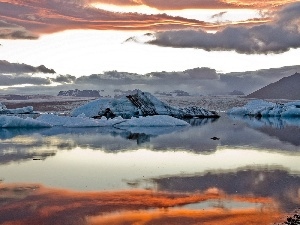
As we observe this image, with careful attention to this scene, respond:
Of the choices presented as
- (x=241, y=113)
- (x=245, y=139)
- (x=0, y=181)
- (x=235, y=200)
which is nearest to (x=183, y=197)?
(x=235, y=200)

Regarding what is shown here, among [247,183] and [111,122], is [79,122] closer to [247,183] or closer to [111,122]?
[111,122]

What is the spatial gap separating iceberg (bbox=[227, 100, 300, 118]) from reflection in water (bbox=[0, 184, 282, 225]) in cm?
4259

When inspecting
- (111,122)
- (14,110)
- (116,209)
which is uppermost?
(116,209)

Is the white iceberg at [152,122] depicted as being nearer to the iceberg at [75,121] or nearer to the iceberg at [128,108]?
the iceberg at [75,121]

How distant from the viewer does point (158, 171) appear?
1495 centimetres

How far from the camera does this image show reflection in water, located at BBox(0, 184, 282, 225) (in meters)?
9.18

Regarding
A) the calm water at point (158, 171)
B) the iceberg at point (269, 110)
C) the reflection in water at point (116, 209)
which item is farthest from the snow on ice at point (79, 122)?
the reflection in water at point (116, 209)

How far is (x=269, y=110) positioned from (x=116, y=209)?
46.4 m

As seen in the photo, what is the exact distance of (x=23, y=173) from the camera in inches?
573

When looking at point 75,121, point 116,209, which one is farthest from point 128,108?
point 116,209

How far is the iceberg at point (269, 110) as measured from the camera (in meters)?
51.6

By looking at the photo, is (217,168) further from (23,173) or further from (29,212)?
(29,212)

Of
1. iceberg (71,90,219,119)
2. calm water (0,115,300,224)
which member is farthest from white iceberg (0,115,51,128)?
iceberg (71,90,219,119)

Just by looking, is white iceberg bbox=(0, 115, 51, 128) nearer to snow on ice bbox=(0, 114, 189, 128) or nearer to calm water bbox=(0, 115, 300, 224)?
snow on ice bbox=(0, 114, 189, 128)
